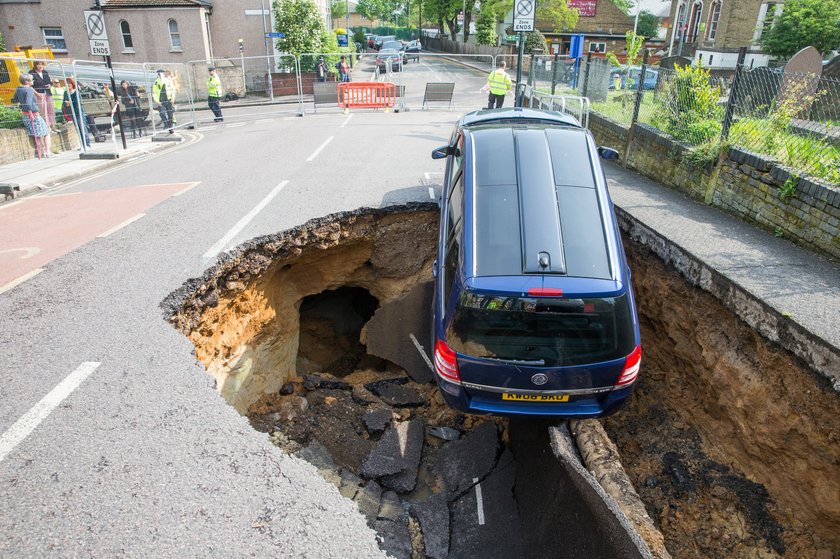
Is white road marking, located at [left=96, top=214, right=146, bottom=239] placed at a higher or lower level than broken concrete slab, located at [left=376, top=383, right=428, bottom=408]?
higher

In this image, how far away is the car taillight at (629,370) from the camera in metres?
4.68

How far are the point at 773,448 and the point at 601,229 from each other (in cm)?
255

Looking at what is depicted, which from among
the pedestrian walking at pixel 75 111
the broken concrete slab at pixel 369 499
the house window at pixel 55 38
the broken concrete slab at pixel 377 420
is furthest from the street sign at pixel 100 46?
the house window at pixel 55 38

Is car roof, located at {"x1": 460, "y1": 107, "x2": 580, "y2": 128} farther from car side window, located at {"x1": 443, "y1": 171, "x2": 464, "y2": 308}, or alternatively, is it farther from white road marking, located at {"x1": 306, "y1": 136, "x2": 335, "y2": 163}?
white road marking, located at {"x1": 306, "y1": 136, "x2": 335, "y2": 163}

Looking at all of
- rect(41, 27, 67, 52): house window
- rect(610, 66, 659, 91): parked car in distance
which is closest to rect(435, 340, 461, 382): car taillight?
rect(610, 66, 659, 91): parked car in distance

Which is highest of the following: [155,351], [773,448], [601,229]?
[601,229]

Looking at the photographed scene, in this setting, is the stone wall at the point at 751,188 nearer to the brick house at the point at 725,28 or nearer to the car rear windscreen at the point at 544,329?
the car rear windscreen at the point at 544,329

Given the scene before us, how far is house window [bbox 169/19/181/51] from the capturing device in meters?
28.8

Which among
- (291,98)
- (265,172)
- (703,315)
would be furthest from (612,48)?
(703,315)

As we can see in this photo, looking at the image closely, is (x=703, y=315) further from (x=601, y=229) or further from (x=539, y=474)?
(x=539, y=474)

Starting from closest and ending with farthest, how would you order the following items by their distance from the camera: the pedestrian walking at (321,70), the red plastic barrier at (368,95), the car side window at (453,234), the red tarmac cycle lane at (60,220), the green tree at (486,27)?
the car side window at (453,234) < the red tarmac cycle lane at (60,220) < the red plastic barrier at (368,95) < the pedestrian walking at (321,70) < the green tree at (486,27)

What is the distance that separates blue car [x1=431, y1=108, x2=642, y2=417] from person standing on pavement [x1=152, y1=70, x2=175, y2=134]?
16.3 metres

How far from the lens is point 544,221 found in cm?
486

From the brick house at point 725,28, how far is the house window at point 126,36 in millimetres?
29052
